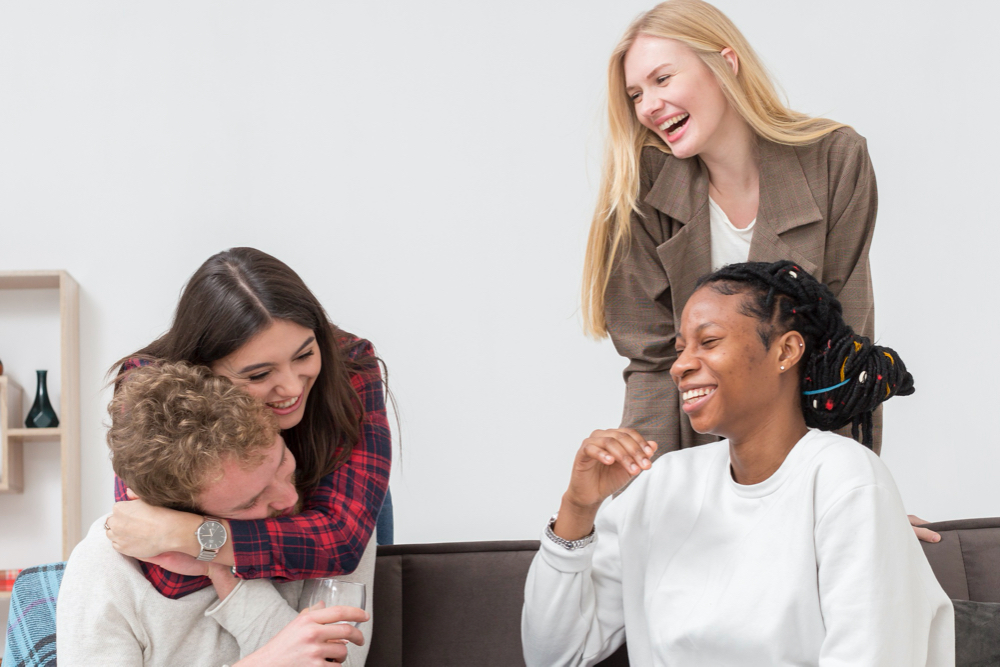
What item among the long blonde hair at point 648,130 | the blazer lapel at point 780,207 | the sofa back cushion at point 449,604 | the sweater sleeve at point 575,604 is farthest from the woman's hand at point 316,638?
the blazer lapel at point 780,207

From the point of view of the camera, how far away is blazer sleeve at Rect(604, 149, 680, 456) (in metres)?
1.97

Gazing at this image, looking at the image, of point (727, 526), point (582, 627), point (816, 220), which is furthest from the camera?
point (816, 220)

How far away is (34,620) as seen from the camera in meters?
1.62

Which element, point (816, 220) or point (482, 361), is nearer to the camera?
point (816, 220)

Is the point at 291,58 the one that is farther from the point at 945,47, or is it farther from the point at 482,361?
the point at 945,47

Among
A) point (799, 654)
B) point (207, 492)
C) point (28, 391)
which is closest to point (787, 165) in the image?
point (799, 654)

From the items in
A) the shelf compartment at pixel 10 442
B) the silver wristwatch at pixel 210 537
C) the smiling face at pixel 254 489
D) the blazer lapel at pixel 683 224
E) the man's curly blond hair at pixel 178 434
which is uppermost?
the blazer lapel at pixel 683 224

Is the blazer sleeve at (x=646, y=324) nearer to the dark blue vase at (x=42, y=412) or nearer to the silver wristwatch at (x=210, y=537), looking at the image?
the silver wristwatch at (x=210, y=537)

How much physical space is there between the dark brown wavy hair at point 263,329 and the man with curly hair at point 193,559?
93 millimetres

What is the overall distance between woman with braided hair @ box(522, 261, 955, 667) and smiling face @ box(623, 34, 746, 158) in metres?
0.48

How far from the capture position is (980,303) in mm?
3436

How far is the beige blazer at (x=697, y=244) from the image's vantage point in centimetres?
192

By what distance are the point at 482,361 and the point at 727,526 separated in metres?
2.00

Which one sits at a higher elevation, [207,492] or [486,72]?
[486,72]
